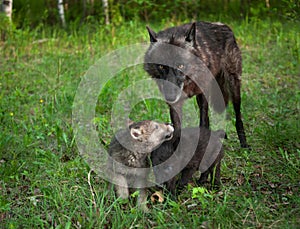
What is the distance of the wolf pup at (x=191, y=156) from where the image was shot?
390cm

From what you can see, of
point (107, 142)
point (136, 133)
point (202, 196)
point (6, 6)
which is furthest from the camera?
point (6, 6)

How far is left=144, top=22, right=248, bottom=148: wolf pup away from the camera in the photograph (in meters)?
4.30

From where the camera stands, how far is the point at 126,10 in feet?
34.8

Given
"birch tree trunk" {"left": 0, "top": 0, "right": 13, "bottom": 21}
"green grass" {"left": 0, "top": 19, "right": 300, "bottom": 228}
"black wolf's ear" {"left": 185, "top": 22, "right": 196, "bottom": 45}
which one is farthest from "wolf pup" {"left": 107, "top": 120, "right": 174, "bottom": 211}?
"birch tree trunk" {"left": 0, "top": 0, "right": 13, "bottom": 21}

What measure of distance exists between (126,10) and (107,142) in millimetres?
6232

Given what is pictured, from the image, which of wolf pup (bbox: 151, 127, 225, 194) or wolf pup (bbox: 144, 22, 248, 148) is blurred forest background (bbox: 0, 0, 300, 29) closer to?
wolf pup (bbox: 144, 22, 248, 148)

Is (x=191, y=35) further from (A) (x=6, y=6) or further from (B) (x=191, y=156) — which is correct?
(A) (x=6, y=6)

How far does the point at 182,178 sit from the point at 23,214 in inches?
60.9

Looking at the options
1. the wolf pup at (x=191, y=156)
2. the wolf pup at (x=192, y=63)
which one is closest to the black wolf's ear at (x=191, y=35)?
the wolf pup at (x=192, y=63)

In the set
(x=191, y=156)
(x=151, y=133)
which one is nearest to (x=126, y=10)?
(x=151, y=133)

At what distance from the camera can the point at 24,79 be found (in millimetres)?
7211

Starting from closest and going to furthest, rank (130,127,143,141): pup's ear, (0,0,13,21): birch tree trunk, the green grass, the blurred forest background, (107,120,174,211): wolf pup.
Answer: the green grass
(107,120,174,211): wolf pup
(130,127,143,141): pup's ear
(0,0,13,21): birch tree trunk
the blurred forest background

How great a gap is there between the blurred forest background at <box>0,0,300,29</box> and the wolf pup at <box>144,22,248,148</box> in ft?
15.9

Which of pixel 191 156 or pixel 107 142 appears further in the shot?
pixel 107 142
